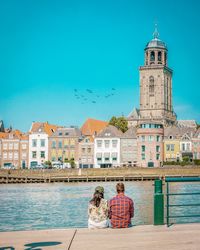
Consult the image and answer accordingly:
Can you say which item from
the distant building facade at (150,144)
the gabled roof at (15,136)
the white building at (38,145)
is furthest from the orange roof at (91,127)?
the gabled roof at (15,136)

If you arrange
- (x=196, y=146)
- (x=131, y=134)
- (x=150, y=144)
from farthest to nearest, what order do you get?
(x=131, y=134) → (x=196, y=146) → (x=150, y=144)

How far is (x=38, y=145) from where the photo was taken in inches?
3853

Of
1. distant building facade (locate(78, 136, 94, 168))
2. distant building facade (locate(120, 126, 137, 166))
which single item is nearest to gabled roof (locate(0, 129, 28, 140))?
distant building facade (locate(78, 136, 94, 168))

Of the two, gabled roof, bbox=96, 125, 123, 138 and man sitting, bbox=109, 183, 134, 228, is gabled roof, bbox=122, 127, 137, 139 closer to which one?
gabled roof, bbox=96, 125, 123, 138

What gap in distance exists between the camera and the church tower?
11594 cm

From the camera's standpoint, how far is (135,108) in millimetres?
119250

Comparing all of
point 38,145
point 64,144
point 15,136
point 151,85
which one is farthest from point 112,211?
point 151,85

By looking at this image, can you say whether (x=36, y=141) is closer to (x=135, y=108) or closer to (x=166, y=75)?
(x=135, y=108)

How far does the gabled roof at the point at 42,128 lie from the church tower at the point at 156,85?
23.3m

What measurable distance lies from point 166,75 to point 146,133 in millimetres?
31368

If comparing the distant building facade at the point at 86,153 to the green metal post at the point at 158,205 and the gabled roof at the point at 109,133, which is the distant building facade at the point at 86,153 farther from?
the green metal post at the point at 158,205

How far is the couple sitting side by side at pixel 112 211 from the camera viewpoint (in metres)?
10.2

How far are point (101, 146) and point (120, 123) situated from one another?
53.5 feet

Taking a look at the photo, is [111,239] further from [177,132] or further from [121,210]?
[177,132]
